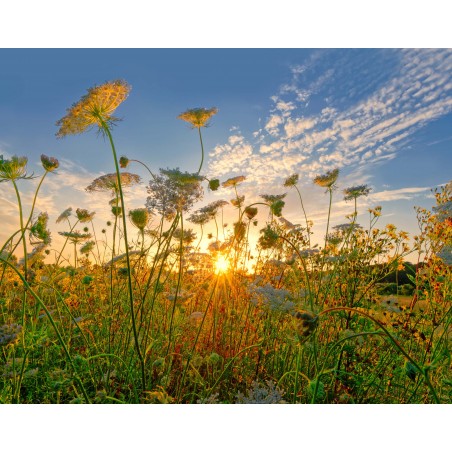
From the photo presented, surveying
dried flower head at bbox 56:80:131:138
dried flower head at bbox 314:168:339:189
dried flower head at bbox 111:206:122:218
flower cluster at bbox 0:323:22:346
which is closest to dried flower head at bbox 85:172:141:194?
dried flower head at bbox 111:206:122:218

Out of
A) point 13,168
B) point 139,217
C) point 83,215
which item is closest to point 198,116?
point 139,217

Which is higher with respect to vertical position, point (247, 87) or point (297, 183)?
point (247, 87)

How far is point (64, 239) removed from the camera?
2338mm

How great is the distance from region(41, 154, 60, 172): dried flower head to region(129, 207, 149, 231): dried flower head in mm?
444

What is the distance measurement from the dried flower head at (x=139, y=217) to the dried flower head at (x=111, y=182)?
16cm

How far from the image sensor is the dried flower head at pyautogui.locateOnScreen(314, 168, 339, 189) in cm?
207

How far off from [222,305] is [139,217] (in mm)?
997

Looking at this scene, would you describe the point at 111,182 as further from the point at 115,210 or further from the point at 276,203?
the point at 276,203

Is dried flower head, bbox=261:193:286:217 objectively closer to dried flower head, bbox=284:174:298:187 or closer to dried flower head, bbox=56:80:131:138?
dried flower head, bbox=284:174:298:187

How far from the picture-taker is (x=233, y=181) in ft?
7.41

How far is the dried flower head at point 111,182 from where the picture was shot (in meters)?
1.77
